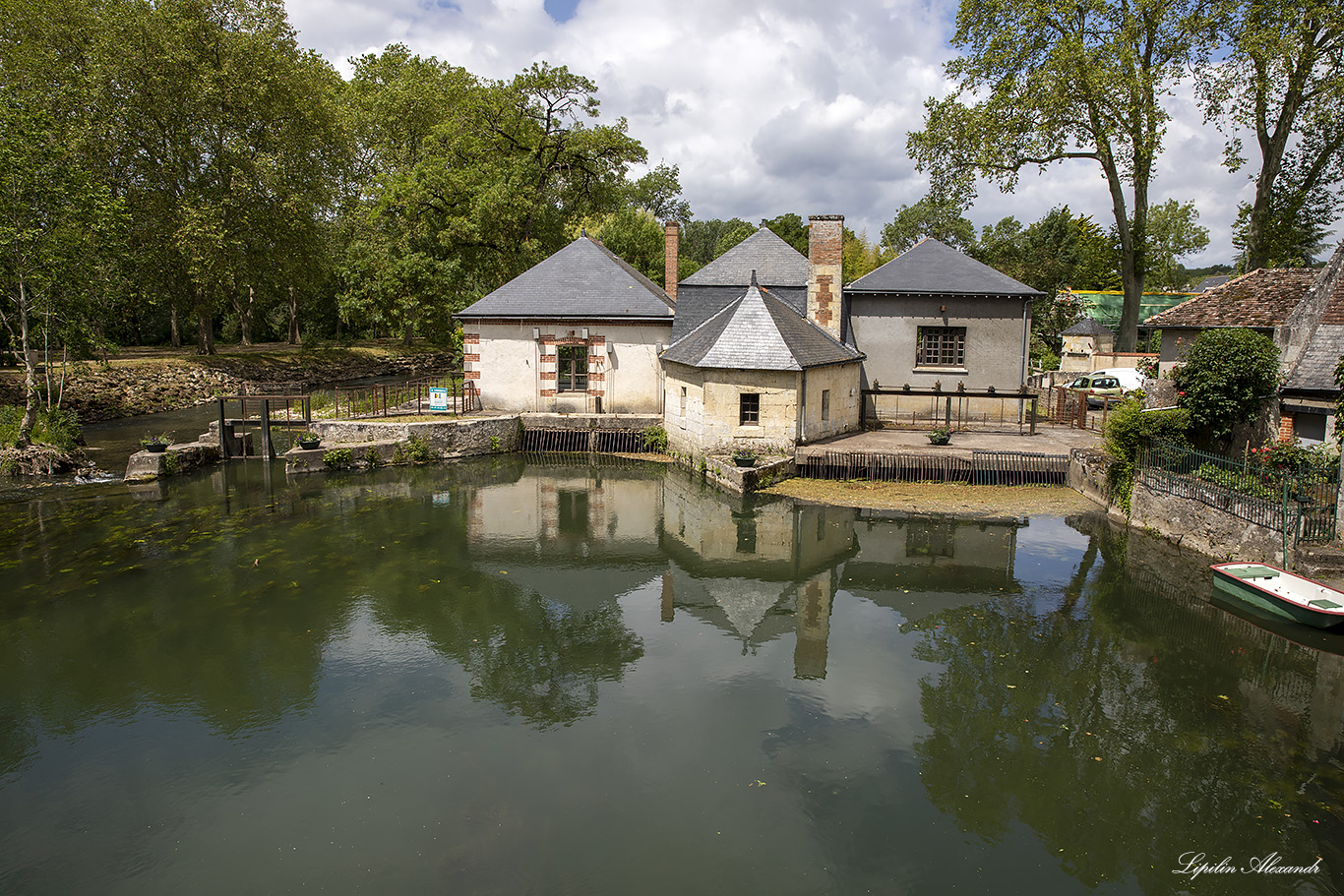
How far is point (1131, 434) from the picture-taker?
1569cm

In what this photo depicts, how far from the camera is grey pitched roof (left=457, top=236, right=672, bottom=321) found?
2428 centimetres

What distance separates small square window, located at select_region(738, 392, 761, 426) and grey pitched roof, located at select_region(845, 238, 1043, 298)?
5538 millimetres

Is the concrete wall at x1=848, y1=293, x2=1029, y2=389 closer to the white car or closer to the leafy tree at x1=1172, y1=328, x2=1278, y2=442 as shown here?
the white car

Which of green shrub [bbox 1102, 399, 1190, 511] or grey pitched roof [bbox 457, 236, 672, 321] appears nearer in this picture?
green shrub [bbox 1102, 399, 1190, 511]

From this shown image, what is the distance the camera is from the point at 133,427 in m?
26.7

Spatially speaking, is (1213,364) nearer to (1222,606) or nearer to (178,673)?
(1222,606)

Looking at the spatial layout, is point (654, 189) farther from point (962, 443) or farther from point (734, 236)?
point (962, 443)

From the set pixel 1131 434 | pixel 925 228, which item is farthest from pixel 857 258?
pixel 1131 434

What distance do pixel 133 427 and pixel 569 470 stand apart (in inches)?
630

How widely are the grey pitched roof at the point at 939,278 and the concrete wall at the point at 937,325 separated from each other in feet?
1.00

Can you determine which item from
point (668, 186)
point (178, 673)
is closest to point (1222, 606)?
point (178, 673)

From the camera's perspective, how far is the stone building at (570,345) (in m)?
24.3

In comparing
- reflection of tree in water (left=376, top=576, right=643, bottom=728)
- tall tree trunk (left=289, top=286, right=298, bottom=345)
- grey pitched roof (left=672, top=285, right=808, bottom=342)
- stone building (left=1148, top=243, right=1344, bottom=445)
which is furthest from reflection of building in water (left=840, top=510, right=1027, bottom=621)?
tall tree trunk (left=289, top=286, right=298, bottom=345)

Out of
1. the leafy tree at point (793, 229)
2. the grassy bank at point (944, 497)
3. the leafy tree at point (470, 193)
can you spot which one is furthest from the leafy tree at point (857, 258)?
the grassy bank at point (944, 497)
